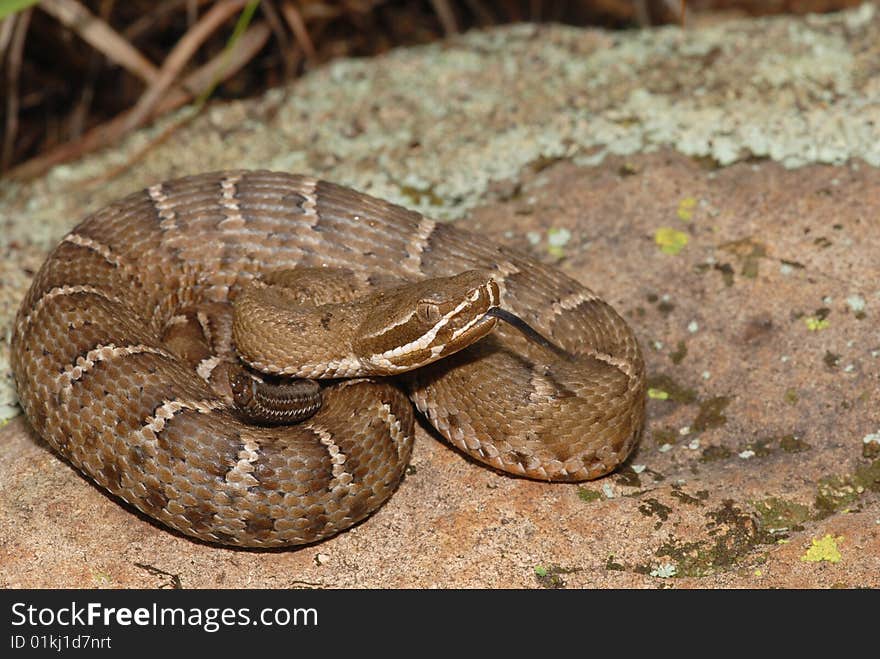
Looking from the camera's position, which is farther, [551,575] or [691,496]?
[691,496]

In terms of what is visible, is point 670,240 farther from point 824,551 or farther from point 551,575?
point 551,575

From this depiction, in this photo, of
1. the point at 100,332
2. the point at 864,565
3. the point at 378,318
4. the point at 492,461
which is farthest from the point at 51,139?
the point at 864,565

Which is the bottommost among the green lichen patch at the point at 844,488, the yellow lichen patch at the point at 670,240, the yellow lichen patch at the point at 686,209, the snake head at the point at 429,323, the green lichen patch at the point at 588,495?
the green lichen patch at the point at 844,488

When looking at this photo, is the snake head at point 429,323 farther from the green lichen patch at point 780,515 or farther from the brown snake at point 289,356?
the green lichen patch at point 780,515

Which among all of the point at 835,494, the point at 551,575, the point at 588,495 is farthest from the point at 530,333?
the point at 835,494

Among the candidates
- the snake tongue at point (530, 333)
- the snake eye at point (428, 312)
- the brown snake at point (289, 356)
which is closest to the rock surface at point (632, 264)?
the brown snake at point (289, 356)
